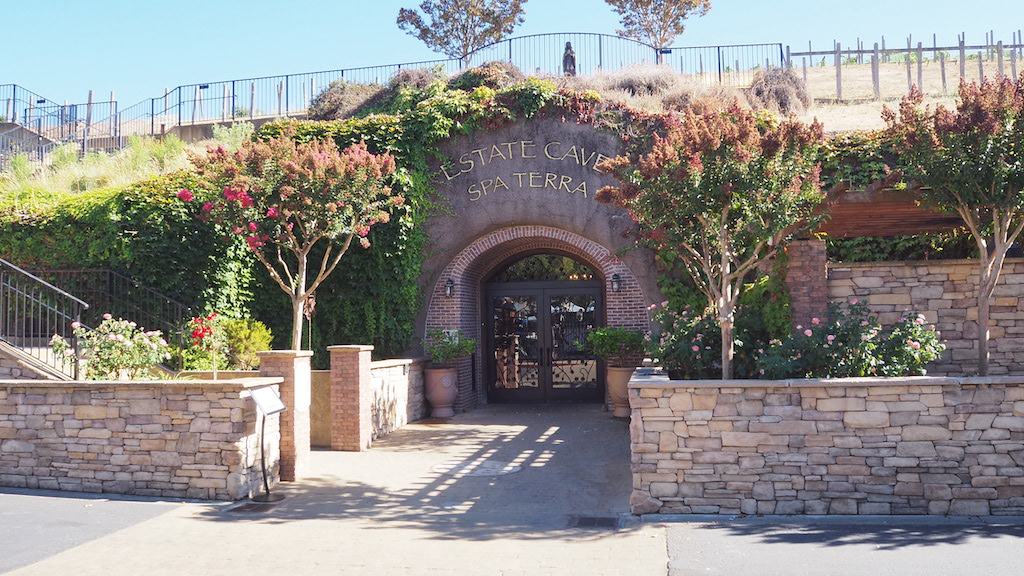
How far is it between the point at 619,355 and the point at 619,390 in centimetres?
78

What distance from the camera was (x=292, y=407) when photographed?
27.7ft

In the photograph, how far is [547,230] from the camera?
14.5m

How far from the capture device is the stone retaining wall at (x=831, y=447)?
648 cm

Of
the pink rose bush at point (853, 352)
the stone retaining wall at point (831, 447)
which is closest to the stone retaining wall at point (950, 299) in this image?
the pink rose bush at point (853, 352)

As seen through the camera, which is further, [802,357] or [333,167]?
[333,167]

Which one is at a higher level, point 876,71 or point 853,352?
point 876,71

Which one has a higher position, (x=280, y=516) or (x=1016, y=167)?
(x=1016, y=167)

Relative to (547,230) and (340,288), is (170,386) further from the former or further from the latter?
(547,230)

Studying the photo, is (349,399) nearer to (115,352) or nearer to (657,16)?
(115,352)

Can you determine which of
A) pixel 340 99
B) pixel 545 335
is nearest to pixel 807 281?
pixel 545 335

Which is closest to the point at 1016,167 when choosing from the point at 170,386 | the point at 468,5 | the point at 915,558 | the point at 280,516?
the point at 915,558

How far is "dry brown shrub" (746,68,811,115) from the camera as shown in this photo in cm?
2052

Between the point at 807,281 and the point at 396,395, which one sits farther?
the point at 396,395

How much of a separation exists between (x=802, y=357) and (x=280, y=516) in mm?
4997
